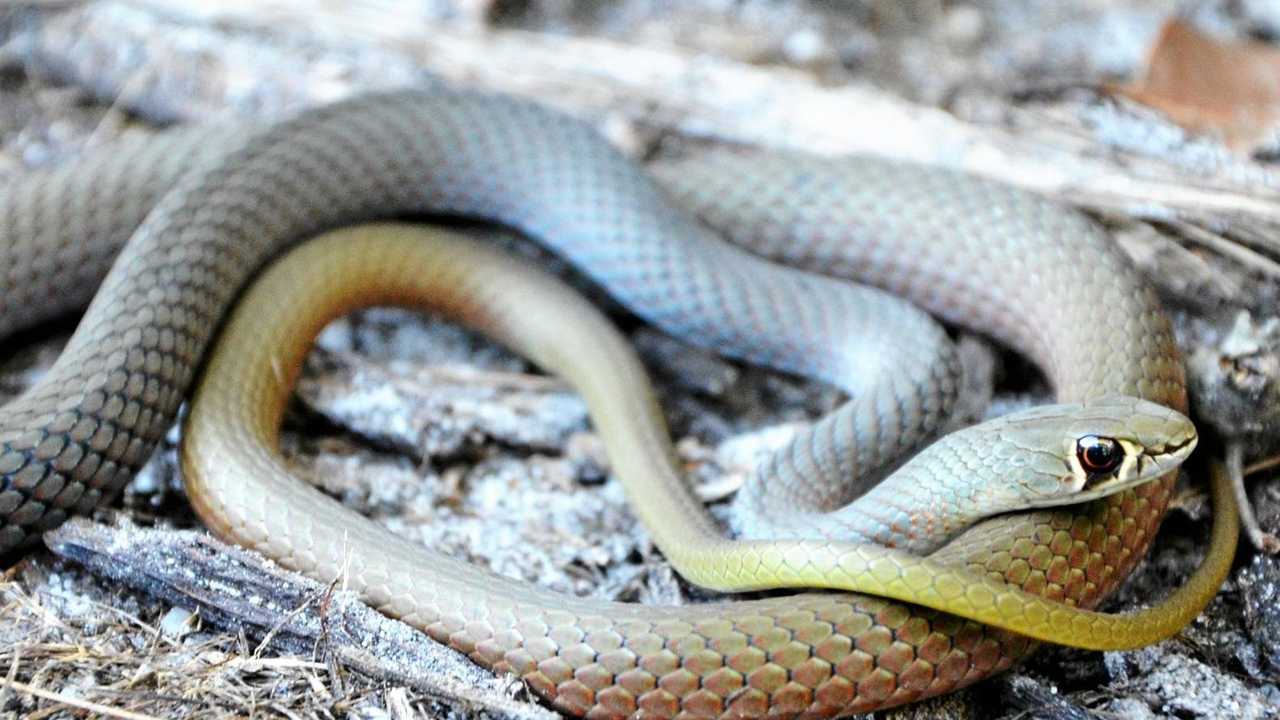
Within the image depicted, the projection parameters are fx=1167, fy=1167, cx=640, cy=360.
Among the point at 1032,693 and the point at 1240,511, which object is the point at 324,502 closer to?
the point at 1032,693

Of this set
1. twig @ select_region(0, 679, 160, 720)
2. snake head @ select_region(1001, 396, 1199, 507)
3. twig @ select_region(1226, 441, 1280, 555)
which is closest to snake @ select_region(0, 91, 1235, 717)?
snake head @ select_region(1001, 396, 1199, 507)

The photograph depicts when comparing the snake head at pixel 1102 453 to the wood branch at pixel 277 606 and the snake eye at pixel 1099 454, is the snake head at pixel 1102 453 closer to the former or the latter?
the snake eye at pixel 1099 454

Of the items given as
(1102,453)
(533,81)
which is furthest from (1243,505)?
(533,81)

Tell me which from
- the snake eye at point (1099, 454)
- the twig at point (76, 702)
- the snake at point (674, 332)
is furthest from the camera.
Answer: the snake eye at point (1099, 454)

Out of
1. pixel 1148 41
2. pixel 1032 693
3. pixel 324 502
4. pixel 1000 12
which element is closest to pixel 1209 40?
pixel 1148 41

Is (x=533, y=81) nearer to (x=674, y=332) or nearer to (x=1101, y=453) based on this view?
(x=674, y=332)

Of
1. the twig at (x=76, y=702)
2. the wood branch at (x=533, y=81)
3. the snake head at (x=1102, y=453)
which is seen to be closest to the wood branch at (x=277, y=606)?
the twig at (x=76, y=702)

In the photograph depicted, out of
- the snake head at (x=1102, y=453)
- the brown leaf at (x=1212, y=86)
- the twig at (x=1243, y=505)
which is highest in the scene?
the brown leaf at (x=1212, y=86)
